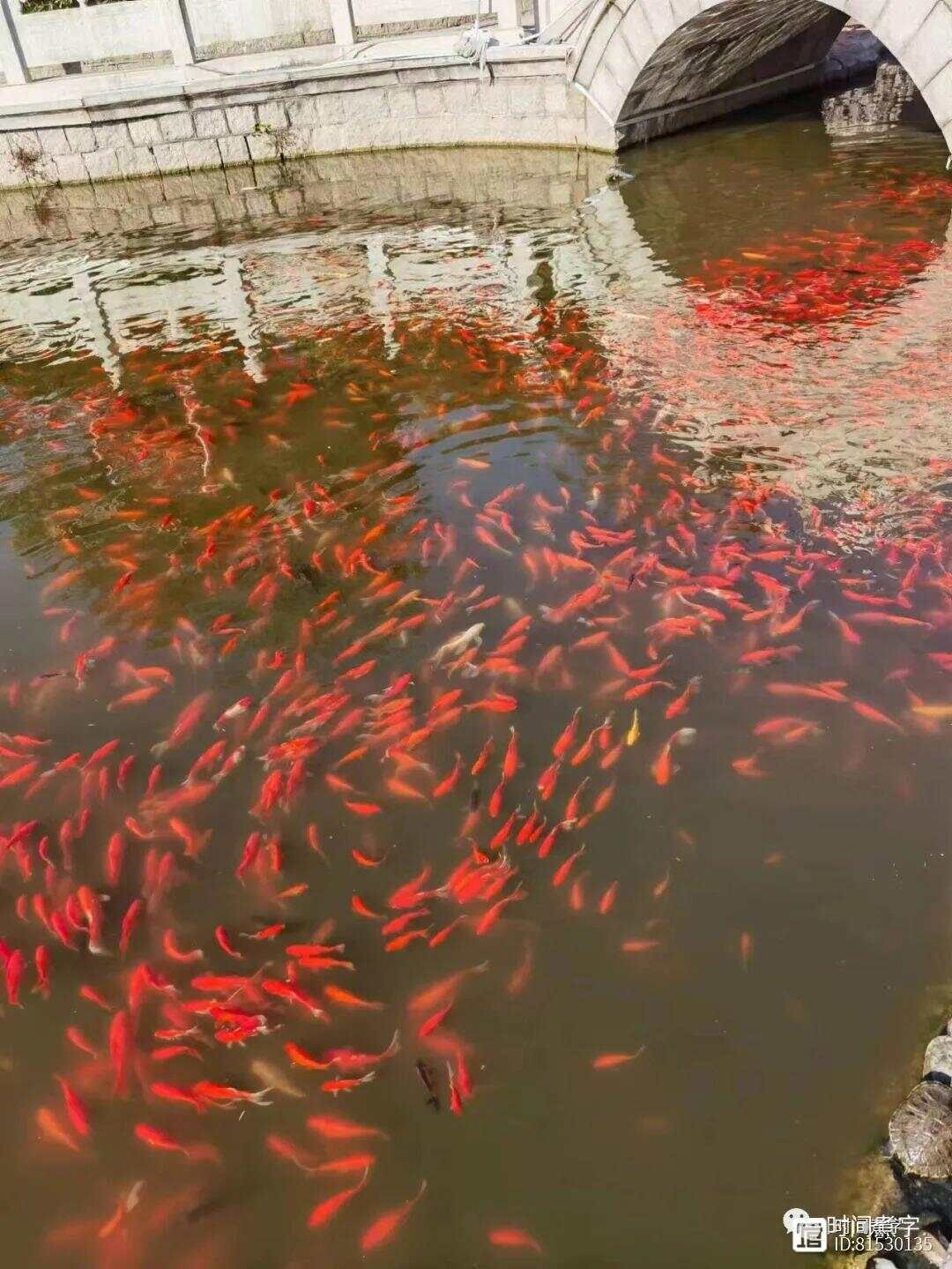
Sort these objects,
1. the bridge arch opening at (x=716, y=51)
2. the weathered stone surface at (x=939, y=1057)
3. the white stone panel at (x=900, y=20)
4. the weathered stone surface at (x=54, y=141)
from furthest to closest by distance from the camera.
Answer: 1. the weathered stone surface at (x=54, y=141)
2. the bridge arch opening at (x=716, y=51)
3. the white stone panel at (x=900, y=20)
4. the weathered stone surface at (x=939, y=1057)

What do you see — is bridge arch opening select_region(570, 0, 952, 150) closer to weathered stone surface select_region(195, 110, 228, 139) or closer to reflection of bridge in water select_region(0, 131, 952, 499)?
reflection of bridge in water select_region(0, 131, 952, 499)

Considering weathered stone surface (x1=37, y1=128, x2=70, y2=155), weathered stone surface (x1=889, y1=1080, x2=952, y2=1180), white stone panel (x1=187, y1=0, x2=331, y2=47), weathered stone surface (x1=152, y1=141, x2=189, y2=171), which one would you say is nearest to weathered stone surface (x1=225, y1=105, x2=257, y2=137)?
weathered stone surface (x1=152, y1=141, x2=189, y2=171)

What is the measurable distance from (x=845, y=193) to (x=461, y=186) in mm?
6576

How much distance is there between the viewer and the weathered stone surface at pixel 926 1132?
2980 mm

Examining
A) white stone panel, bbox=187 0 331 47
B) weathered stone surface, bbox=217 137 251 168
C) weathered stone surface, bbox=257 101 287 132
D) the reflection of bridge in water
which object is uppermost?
white stone panel, bbox=187 0 331 47

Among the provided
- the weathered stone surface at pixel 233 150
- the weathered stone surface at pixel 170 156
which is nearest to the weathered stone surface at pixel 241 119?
the weathered stone surface at pixel 233 150

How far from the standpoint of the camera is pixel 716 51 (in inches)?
680

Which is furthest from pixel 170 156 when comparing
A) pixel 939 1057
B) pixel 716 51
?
pixel 939 1057

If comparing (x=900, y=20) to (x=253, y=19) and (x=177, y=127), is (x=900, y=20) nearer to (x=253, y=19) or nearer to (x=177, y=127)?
(x=253, y=19)

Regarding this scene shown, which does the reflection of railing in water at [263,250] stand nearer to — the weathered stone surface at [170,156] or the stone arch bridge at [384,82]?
the weathered stone surface at [170,156]

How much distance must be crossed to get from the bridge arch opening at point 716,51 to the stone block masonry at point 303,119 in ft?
2.48

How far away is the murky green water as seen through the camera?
3277mm

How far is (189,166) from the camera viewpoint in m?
20.1

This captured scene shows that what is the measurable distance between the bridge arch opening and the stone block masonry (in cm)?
76
